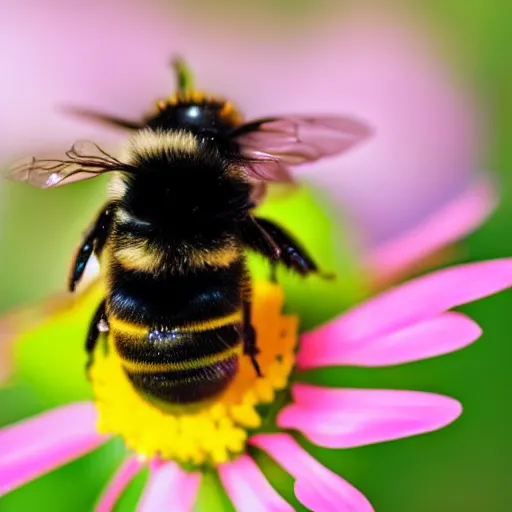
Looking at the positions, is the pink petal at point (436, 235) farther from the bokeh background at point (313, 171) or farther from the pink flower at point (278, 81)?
the pink flower at point (278, 81)

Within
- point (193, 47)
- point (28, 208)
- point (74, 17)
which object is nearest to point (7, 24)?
point (74, 17)

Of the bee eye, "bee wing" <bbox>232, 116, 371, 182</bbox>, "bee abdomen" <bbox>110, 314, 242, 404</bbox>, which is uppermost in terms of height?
the bee eye

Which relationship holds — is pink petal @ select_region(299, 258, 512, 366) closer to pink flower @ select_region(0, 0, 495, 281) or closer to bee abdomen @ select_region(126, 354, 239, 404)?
bee abdomen @ select_region(126, 354, 239, 404)

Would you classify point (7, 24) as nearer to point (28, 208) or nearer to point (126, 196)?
point (28, 208)

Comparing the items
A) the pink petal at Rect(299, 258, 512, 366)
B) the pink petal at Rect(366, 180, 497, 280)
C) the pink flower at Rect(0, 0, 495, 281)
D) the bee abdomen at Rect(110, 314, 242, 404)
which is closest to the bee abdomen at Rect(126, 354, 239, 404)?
the bee abdomen at Rect(110, 314, 242, 404)

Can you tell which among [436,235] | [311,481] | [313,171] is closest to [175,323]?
[311,481]

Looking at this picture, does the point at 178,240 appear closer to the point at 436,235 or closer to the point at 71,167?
the point at 71,167

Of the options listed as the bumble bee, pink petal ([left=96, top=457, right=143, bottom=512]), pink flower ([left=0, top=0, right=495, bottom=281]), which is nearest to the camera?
the bumble bee
